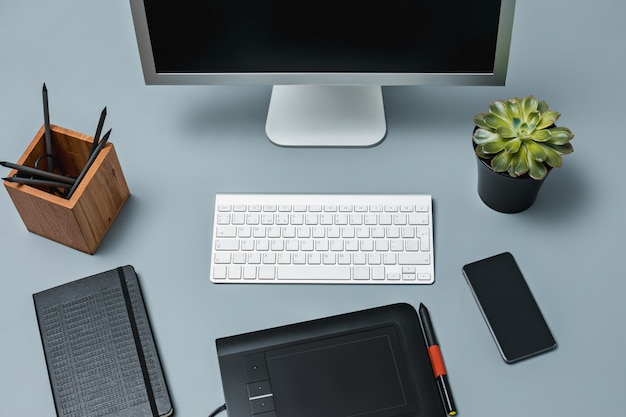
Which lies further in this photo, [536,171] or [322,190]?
[322,190]

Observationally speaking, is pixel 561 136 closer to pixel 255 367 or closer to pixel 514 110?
pixel 514 110

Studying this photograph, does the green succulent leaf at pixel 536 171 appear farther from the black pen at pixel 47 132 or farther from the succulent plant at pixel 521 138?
the black pen at pixel 47 132

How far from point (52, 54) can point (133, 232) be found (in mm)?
411

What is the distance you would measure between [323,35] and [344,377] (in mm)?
496

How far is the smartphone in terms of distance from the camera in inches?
40.1

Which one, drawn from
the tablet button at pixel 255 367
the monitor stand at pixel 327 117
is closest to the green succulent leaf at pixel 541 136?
the monitor stand at pixel 327 117

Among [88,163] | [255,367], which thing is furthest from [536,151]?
[88,163]

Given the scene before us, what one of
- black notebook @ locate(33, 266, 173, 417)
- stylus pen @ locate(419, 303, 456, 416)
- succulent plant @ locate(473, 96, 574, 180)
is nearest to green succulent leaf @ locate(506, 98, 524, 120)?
Result: succulent plant @ locate(473, 96, 574, 180)

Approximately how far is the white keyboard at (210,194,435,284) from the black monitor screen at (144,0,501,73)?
0.66 ft

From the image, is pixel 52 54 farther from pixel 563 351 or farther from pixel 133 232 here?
pixel 563 351

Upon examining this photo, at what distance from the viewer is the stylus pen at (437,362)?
3.23 ft

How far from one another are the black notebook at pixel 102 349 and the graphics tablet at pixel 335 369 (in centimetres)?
11

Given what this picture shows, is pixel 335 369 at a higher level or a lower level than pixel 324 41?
lower

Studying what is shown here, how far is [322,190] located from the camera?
1.18 metres
